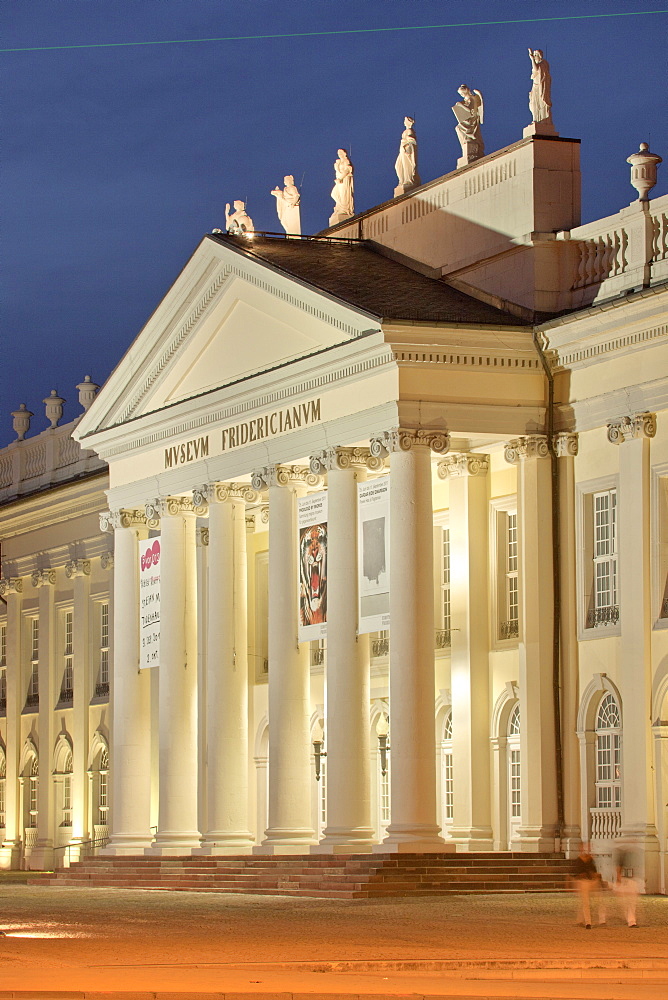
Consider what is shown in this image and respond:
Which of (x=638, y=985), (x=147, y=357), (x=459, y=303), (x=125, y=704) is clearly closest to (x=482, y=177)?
(x=459, y=303)

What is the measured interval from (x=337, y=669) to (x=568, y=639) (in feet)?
14.1

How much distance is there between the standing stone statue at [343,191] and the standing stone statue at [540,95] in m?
7.60

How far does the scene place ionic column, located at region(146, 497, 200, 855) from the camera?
45.1m

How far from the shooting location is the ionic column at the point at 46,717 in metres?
57.7

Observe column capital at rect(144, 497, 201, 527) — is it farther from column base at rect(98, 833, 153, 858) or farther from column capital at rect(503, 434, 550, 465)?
column capital at rect(503, 434, 550, 465)

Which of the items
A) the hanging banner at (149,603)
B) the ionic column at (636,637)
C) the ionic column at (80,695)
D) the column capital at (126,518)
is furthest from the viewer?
the ionic column at (80,695)

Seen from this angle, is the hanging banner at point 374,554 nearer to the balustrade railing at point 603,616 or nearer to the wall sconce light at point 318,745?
the balustrade railing at point 603,616

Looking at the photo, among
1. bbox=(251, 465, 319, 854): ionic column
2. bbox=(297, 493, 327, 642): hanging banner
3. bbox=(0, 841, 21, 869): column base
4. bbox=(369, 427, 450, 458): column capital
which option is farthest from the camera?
bbox=(0, 841, 21, 869): column base

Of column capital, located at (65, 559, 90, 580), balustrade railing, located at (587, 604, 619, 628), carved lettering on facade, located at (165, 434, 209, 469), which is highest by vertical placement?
carved lettering on facade, located at (165, 434, 209, 469)

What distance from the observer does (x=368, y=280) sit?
40.6 meters

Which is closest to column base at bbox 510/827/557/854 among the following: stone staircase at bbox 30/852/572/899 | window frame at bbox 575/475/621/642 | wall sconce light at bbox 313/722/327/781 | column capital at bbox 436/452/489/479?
stone staircase at bbox 30/852/572/899

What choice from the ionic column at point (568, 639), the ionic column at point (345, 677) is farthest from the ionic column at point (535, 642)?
the ionic column at point (345, 677)

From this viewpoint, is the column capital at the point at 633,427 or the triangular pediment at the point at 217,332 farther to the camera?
the triangular pediment at the point at 217,332

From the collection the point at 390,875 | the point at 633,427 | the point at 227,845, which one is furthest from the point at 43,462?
the point at 390,875
